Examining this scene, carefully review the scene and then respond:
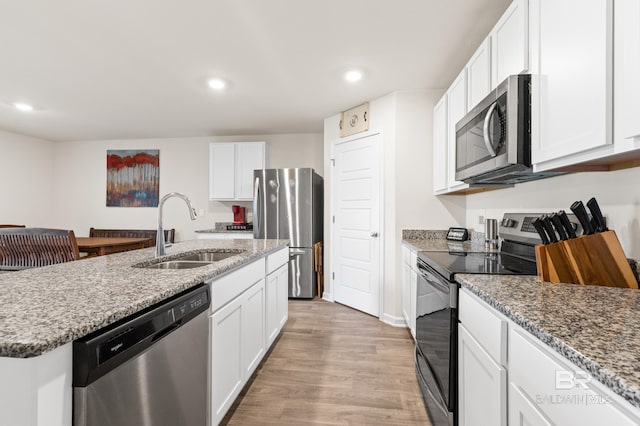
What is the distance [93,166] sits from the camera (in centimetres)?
546

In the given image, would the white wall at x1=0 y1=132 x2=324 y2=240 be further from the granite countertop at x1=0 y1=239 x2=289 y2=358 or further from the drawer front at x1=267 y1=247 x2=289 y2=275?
the granite countertop at x1=0 y1=239 x2=289 y2=358

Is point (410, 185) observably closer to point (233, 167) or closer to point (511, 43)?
point (511, 43)

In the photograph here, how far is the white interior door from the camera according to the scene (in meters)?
3.41

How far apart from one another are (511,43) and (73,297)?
211 centimetres

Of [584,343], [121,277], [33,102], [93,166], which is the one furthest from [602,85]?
[93,166]

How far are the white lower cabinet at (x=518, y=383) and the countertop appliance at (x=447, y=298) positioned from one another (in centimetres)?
6

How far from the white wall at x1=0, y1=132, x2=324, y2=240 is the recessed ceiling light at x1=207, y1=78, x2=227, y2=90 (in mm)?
1790

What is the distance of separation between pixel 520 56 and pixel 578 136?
614 mm

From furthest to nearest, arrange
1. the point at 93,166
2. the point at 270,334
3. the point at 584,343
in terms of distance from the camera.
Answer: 1. the point at 93,166
2. the point at 270,334
3. the point at 584,343

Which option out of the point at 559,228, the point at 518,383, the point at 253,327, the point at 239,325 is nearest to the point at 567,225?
the point at 559,228

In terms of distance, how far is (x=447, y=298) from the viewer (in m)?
1.42

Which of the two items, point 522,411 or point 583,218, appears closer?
point 522,411

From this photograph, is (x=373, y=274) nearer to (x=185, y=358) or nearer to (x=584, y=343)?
(x=185, y=358)

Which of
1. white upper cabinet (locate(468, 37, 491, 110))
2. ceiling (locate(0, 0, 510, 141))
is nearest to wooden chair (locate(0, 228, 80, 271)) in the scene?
ceiling (locate(0, 0, 510, 141))
